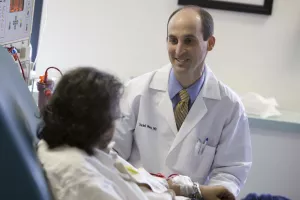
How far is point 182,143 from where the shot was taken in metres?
1.88

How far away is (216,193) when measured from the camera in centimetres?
172

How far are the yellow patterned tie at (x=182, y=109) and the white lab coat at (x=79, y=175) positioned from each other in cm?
72

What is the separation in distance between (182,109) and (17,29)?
0.71 m

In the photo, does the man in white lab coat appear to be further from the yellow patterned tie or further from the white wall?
the white wall

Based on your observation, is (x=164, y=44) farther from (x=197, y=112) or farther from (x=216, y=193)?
(x=216, y=193)

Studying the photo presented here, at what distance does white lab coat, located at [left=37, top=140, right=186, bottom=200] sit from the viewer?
1072 mm

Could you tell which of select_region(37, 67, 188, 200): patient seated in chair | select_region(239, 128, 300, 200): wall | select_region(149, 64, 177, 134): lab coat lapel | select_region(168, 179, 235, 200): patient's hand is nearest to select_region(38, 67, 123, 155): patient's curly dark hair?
select_region(37, 67, 188, 200): patient seated in chair

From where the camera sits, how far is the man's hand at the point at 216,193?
67.1 inches

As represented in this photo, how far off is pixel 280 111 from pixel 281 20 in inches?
19.0

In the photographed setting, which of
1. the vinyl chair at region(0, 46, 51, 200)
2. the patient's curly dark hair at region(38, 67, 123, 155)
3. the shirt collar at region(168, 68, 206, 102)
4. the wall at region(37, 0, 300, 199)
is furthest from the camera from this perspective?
the wall at region(37, 0, 300, 199)

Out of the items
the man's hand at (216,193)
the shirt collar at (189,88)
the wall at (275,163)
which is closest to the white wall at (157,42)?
the wall at (275,163)

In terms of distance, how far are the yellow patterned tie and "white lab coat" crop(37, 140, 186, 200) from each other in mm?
716

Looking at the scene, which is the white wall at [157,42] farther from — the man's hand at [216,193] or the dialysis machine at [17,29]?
the man's hand at [216,193]

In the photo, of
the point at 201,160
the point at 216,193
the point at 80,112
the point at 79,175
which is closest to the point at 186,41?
the point at 201,160
